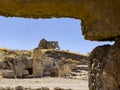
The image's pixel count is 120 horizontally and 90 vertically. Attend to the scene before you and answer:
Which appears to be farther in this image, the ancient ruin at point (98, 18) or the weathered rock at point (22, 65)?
the weathered rock at point (22, 65)

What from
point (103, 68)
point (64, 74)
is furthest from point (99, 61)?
point (64, 74)

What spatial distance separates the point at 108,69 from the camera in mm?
4984

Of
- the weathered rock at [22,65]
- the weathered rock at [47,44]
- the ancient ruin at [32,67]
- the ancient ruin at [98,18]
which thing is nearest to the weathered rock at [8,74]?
the ancient ruin at [32,67]

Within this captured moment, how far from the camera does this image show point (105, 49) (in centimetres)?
522

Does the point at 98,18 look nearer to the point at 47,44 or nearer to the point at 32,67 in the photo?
the point at 32,67

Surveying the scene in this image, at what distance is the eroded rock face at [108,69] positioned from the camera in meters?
4.97

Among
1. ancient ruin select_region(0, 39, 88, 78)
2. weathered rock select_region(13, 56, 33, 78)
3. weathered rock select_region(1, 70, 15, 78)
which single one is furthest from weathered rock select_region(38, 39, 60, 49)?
weathered rock select_region(1, 70, 15, 78)

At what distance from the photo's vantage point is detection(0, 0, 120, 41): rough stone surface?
5.04 m

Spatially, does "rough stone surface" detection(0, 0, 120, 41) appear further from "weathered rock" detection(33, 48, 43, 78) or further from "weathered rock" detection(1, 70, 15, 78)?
"weathered rock" detection(33, 48, 43, 78)

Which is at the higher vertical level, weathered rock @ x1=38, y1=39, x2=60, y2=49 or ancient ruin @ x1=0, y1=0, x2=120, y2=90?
weathered rock @ x1=38, y1=39, x2=60, y2=49

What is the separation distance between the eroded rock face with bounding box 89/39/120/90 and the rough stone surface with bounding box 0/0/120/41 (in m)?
0.22

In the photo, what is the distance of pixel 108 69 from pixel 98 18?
27.5 inches

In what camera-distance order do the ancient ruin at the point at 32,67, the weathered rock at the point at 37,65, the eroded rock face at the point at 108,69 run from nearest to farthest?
1. the eroded rock face at the point at 108,69
2. the ancient ruin at the point at 32,67
3. the weathered rock at the point at 37,65

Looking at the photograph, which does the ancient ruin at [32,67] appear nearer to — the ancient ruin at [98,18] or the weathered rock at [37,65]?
the weathered rock at [37,65]
